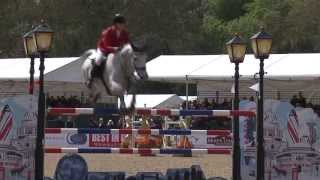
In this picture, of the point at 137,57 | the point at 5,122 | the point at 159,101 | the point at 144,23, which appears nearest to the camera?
the point at 137,57

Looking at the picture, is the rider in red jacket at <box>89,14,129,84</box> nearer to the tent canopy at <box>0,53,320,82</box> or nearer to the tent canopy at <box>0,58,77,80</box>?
the tent canopy at <box>0,53,320,82</box>

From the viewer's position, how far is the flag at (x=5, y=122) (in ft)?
43.9

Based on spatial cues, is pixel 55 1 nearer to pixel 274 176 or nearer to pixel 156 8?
pixel 156 8

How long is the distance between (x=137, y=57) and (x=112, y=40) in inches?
18.1

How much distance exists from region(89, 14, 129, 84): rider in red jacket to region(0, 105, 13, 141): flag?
90.5 inches

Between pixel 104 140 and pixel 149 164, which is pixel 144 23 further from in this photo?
pixel 149 164

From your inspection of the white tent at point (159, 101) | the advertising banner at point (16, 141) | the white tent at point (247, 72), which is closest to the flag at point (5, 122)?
the advertising banner at point (16, 141)

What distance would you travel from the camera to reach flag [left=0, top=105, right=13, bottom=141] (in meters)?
13.4

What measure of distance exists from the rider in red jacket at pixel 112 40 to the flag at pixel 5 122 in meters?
2.30

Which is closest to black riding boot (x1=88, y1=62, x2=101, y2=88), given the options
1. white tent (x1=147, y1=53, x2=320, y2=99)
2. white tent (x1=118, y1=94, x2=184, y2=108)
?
white tent (x1=147, y1=53, x2=320, y2=99)

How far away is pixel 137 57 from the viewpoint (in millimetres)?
11492

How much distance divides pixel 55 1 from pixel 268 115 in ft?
155

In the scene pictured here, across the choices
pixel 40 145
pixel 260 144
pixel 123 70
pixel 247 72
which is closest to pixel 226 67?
pixel 247 72

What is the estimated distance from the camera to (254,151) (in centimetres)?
1452
